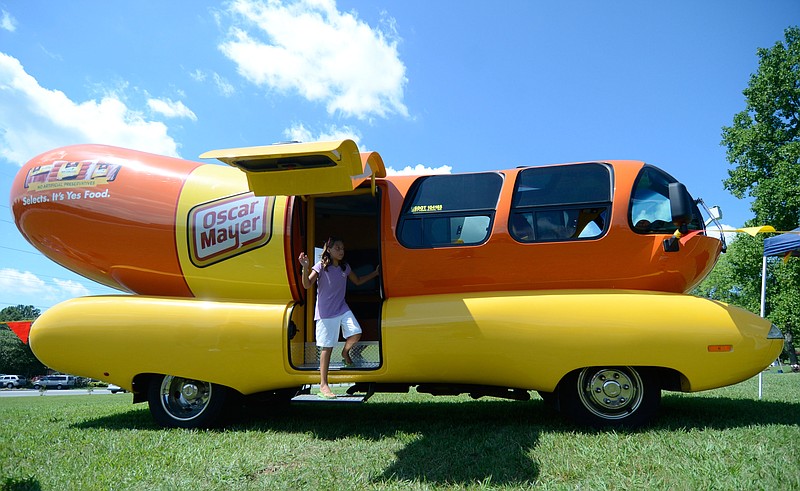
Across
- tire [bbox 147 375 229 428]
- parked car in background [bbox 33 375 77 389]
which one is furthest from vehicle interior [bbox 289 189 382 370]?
parked car in background [bbox 33 375 77 389]

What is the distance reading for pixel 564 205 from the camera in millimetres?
5324

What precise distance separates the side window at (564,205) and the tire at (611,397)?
1449mm

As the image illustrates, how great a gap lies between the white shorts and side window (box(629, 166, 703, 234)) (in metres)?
3.19

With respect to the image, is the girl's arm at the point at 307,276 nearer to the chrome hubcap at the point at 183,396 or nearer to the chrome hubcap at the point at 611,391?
the chrome hubcap at the point at 183,396

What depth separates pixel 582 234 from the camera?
5.26 metres

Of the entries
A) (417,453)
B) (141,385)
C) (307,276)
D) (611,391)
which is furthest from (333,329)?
(611,391)

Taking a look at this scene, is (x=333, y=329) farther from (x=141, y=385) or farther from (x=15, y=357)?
(x=15, y=357)

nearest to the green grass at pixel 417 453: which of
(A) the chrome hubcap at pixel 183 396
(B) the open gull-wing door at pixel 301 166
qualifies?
(A) the chrome hubcap at pixel 183 396

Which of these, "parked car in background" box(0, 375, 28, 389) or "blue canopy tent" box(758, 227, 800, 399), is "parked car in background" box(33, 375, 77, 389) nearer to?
"parked car in background" box(0, 375, 28, 389)

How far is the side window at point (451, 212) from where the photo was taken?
5473 millimetres

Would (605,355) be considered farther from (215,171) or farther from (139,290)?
(139,290)

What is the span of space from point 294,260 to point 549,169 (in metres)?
3.09

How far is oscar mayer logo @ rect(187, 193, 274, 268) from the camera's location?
5742 mm

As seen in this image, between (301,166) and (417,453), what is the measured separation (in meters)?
2.91
